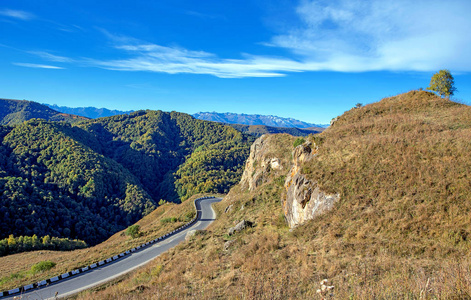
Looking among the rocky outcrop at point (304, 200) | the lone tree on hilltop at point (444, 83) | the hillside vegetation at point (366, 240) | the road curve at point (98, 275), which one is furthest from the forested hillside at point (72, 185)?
the lone tree on hilltop at point (444, 83)

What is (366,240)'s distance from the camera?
36.1ft

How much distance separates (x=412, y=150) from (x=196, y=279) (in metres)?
15.9

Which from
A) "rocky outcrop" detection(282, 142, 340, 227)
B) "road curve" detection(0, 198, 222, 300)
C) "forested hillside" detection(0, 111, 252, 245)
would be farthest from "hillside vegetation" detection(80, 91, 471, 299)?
"forested hillside" detection(0, 111, 252, 245)

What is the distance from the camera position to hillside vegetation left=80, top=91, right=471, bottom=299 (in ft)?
22.9

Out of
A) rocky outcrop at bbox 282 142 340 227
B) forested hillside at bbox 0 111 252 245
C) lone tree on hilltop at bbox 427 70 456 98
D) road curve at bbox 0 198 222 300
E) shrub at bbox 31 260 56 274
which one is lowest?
forested hillside at bbox 0 111 252 245

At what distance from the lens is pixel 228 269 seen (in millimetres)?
11438

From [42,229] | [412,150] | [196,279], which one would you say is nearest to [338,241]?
[196,279]

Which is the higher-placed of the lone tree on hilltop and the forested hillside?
the lone tree on hilltop

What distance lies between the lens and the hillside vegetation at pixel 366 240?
22.9ft

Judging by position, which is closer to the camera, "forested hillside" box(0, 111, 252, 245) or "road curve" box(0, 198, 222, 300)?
"road curve" box(0, 198, 222, 300)

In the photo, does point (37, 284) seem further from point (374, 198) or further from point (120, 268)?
point (374, 198)

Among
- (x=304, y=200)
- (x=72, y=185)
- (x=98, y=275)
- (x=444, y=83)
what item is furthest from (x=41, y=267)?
(x=72, y=185)

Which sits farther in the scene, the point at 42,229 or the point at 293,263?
the point at 42,229

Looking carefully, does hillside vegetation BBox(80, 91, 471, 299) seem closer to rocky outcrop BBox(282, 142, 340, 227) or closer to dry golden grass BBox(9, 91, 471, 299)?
dry golden grass BBox(9, 91, 471, 299)
